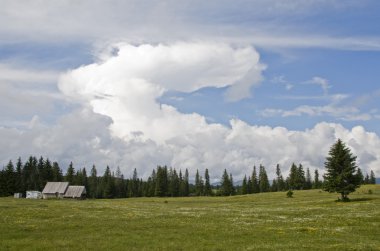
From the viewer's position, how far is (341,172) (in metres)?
81.6

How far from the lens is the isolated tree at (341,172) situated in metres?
80.1

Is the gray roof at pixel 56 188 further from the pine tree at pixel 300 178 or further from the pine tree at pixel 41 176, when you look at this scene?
the pine tree at pixel 300 178

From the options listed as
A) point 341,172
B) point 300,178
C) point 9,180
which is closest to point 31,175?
point 9,180

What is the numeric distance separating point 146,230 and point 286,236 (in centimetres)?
1121

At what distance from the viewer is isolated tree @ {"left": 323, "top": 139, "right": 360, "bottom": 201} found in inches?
3152

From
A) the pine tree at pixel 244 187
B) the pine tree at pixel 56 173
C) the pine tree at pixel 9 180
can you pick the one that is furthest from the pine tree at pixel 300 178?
the pine tree at pixel 9 180

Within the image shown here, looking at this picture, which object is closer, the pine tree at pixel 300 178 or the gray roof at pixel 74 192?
the gray roof at pixel 74 192

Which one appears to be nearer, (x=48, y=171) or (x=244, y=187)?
(x=48, y=171)

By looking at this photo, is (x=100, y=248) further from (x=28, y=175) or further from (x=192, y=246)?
→ (x=28, y=175)

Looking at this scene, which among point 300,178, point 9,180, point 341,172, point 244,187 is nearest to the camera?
point 341,172

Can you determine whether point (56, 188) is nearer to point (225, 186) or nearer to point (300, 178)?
point (225, 186)

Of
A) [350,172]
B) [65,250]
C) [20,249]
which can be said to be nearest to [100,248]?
[65,250]

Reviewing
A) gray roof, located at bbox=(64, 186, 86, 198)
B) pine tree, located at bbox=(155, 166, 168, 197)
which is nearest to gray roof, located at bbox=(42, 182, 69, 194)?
gray roof, located at bbox=(64, 186, 86, 198)

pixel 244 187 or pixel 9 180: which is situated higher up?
pixel 9 180
